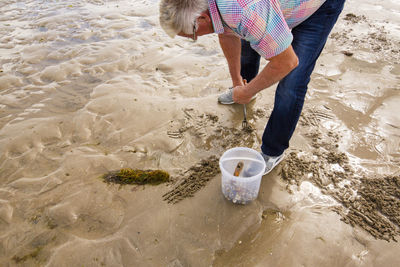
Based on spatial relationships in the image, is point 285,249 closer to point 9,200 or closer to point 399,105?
point 9,200

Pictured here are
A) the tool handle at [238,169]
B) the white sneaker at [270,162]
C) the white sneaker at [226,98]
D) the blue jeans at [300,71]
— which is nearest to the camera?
the blue jeans at [300,71]

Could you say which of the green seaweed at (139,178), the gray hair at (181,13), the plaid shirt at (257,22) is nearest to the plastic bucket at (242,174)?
the green seaweed at (139,178)

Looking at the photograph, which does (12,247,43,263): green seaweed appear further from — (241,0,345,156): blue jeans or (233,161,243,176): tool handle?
(241,0,345,156): blue jeans

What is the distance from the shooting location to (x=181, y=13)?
1.37 meters

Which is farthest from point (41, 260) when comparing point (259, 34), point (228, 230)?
point (259, 34)

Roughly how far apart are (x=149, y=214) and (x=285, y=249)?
105 centimetres

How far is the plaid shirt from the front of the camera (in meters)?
1.28

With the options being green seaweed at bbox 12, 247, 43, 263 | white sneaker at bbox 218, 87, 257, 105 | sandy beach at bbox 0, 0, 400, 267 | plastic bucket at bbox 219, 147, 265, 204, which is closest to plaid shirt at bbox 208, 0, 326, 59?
plastic bucket at bbox 219, 147, 265, 204

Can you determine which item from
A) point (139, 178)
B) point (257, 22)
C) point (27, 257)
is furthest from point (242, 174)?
point (27, 257)

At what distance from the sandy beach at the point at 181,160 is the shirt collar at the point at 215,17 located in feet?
4.34

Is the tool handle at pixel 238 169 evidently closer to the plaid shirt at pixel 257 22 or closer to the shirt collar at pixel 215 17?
the plaid shirt at pixel 257 22

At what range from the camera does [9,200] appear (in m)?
2.11

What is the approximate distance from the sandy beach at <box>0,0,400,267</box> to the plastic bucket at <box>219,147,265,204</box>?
0.11m

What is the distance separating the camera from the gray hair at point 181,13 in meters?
1.35
